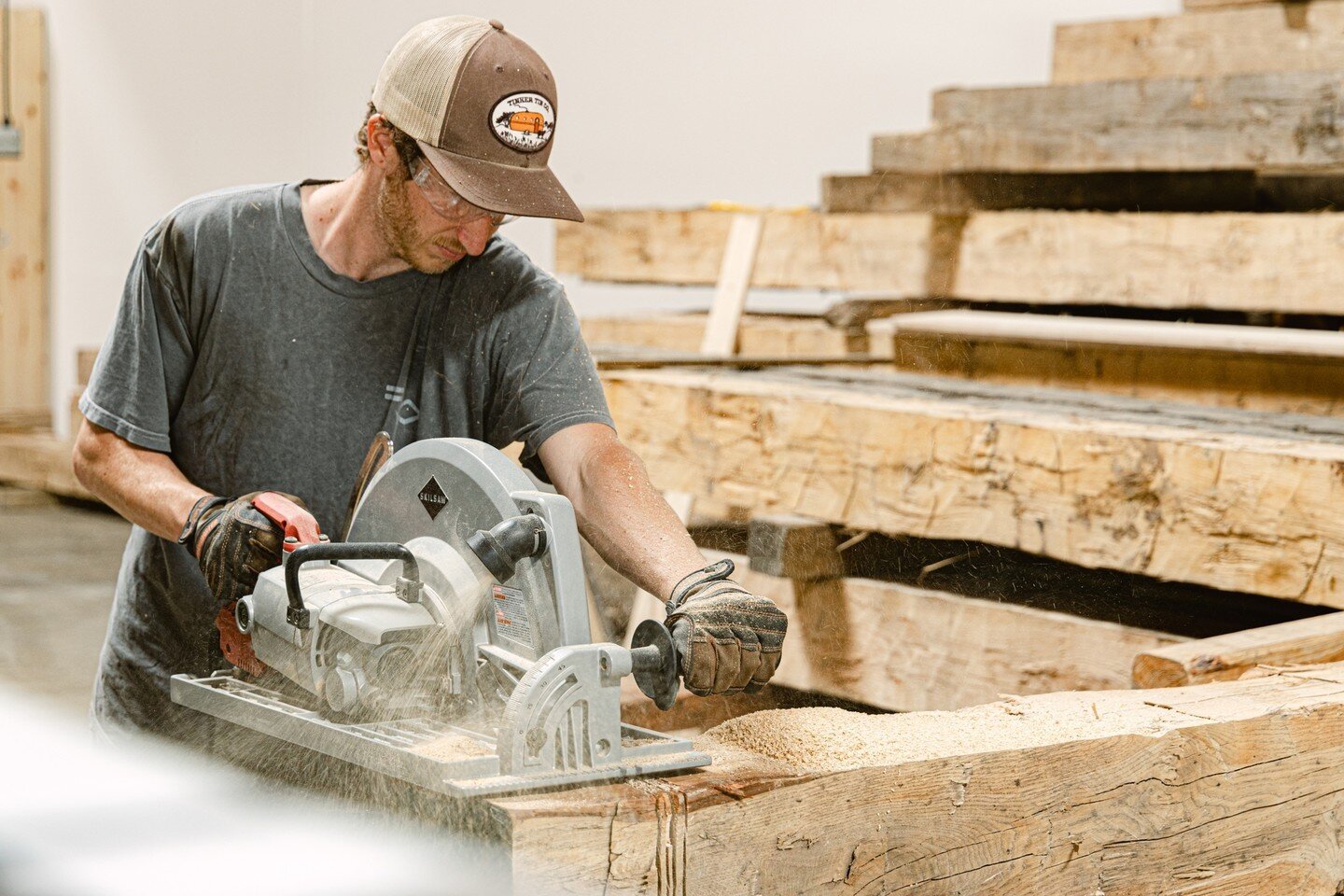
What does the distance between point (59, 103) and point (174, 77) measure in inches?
83.4

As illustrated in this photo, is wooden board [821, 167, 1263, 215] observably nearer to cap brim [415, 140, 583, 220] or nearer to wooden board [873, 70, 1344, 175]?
wooden board [873, 70, 1344, 175]

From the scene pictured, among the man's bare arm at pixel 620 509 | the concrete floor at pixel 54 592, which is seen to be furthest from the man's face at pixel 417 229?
the concrete floor at pixel 54 592

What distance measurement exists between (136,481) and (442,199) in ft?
1.87

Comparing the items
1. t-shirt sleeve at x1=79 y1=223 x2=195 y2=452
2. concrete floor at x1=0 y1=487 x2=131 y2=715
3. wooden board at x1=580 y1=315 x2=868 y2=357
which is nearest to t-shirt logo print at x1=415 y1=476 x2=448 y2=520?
t-shirt sleeve at x1=79 y1=223 x2=195 y2=452

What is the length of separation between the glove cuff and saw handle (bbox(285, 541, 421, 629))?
307 mm

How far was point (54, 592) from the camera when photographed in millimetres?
6008

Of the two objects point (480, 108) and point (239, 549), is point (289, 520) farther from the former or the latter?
point (480, 108)

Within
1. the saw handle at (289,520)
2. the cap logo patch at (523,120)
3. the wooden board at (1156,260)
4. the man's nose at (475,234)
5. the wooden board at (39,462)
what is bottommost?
the wooden board at (39,462)

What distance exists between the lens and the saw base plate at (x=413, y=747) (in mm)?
1448

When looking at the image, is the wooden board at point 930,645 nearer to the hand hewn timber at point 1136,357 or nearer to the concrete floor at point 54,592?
the hand hewn timber at point 1136,357

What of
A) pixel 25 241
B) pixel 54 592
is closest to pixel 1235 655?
pixel 54 592

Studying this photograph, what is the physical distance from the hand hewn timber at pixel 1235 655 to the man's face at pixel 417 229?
1162mm

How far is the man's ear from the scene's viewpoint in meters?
2.08

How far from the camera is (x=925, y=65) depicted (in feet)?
15.8
